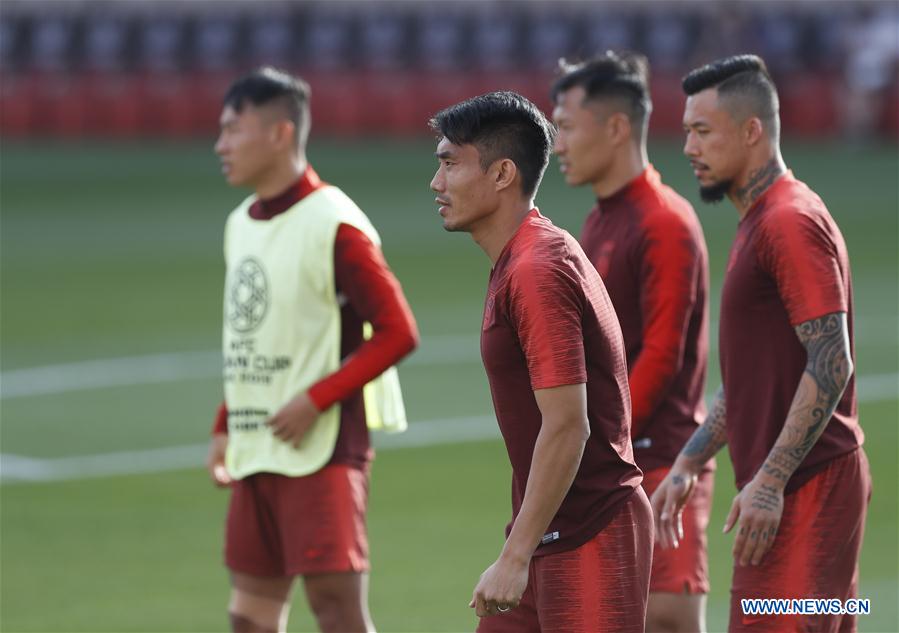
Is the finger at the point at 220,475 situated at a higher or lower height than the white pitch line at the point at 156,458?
higher

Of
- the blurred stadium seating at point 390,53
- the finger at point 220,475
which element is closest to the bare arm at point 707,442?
the finger at point 220,475

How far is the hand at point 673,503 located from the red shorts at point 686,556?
16.1 inches

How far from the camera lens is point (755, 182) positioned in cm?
613

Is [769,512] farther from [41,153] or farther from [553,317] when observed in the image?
[41,153]

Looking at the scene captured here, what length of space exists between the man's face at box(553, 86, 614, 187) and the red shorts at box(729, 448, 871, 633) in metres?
2.00

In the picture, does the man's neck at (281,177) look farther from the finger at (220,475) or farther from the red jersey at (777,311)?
the red jersey at (777,311)

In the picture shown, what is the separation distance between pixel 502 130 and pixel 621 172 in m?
2.20

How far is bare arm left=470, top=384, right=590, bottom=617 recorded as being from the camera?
191 inches

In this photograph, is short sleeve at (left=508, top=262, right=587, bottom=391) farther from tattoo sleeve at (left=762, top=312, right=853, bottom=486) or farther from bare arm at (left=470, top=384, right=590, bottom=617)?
tattoo sleeve at (left=762, top=312, right=853, bottom=486)

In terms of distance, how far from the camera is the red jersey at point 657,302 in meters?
6.77

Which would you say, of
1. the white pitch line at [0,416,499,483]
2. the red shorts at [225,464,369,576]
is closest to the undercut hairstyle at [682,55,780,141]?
the red shorts at [225,464,369,576]

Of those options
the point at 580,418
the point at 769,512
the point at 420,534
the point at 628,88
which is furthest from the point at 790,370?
the point at 420,534

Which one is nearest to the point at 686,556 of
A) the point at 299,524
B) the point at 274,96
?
the point at 299,524

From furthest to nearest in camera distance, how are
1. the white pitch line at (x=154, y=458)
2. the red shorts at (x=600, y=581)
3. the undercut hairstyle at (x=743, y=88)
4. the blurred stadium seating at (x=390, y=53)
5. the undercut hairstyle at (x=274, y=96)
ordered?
the blurred stadium seating at (x=390, y=53), the white pitch line at (x=154, y=458), the undercut hairstyle at (x=274, y=96), the undercut hairstyle at (x=743, y=88), the red shorts at (x=600, y=581)
